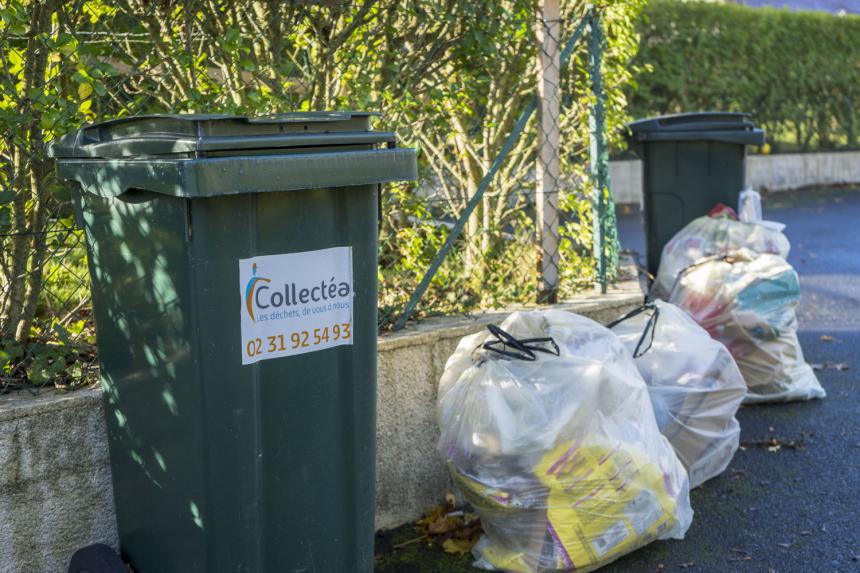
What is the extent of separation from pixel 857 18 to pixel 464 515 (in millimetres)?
15361

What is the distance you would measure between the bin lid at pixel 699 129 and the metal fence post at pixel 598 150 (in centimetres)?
122

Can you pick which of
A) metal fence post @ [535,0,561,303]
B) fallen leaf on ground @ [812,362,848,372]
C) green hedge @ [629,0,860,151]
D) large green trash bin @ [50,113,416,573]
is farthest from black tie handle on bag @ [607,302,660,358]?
green hedge @ [629,0,860,151]

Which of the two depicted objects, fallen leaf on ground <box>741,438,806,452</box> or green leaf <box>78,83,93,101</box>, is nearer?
green leaf <box>78,83,93,101</box>

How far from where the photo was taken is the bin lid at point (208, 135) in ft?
7.57

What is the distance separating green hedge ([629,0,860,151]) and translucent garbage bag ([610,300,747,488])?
9.58 m

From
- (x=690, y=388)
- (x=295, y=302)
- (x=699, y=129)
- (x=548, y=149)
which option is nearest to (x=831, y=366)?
(x=699, y=129)

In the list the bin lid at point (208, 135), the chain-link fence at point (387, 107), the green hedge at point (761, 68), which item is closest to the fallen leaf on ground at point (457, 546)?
the chain-link fence at point (387, 107)

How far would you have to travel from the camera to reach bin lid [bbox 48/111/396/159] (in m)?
2.31

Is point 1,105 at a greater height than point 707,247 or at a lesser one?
greater

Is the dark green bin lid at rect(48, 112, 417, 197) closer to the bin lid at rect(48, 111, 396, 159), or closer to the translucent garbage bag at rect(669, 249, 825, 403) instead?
the bin lid at rect(48, 111, 396, 159)

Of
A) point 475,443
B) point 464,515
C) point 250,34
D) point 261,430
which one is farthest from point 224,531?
point 250,34

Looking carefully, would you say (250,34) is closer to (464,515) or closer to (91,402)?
(91,402)

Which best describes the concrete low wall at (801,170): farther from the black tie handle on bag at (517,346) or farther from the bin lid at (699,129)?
the black tie handle on bag at (517,346)

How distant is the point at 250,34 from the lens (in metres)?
3.71
